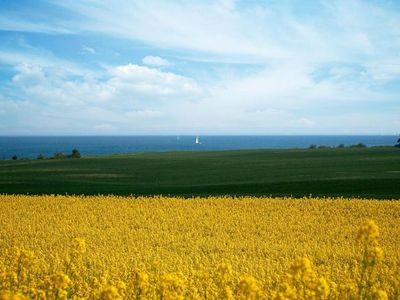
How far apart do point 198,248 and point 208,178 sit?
24463mm

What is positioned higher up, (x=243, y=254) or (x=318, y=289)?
(x=318, y=289)

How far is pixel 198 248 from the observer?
15656mm

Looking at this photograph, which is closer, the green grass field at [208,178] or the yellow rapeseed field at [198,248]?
the yellow rapeseed field at [198,248]

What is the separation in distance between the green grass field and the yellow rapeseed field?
626 cm

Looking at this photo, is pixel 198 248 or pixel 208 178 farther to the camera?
pixel 208 178

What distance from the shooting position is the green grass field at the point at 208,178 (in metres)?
31.6

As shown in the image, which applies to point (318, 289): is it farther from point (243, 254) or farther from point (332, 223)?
point (332, 223)

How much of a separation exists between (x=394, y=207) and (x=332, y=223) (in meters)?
4.91

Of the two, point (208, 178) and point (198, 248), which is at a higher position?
point (208, 178)

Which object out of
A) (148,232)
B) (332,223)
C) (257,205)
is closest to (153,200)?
(257,205)

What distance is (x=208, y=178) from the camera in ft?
132

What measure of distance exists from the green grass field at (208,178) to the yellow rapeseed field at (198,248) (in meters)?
6.26

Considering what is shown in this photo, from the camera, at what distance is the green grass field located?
31625mm

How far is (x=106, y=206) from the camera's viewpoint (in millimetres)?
24047
